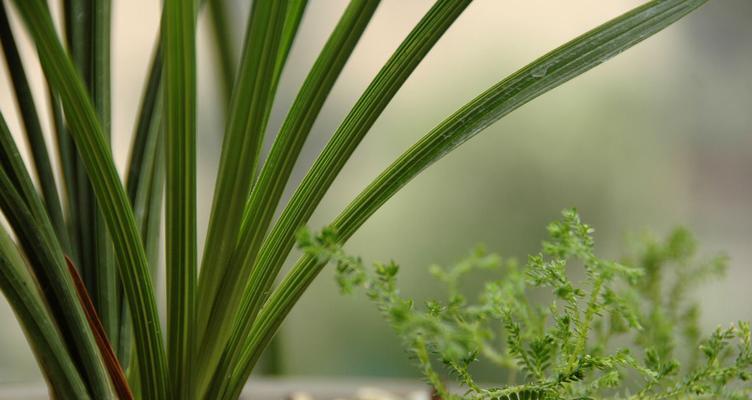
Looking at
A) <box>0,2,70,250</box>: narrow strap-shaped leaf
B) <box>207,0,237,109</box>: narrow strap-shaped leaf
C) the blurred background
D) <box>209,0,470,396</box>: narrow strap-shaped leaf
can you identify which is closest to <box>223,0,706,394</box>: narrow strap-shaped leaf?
<box>209,0,470,396</box>: narrow strap-shaped leaf

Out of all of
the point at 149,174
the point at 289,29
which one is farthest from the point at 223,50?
the point at 289,29

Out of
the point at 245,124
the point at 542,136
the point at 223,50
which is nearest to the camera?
the point at 245,124

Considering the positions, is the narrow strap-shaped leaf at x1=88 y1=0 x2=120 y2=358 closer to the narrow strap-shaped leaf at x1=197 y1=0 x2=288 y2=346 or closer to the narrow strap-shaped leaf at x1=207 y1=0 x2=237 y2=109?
the narrow strap-shaped leaf at x1=197 y1=0 x2=288 y2=346

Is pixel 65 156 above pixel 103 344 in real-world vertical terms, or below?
above

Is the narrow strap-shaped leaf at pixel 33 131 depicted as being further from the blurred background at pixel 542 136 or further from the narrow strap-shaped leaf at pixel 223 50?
the blurred background at pixel 542 136

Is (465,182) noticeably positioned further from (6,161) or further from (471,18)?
(6,161)

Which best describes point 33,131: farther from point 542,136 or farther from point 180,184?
point 542,136

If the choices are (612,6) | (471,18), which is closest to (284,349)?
(471,18)

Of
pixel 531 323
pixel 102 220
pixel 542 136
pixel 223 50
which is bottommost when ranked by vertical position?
pixel 531 323
